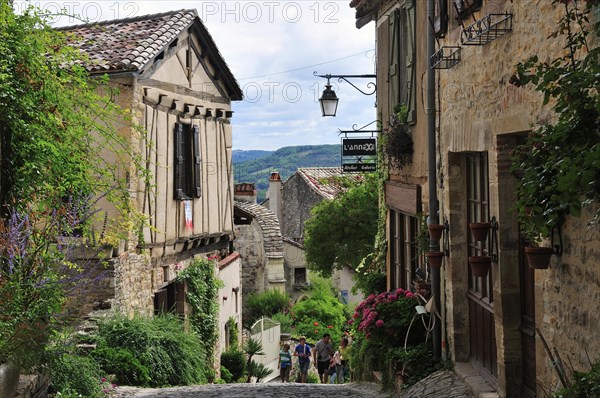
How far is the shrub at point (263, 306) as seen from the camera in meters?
26.4

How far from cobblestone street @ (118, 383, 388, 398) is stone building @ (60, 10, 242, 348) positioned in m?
2.04

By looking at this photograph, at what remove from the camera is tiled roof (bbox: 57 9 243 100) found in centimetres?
1170

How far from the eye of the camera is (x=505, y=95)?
231 inches

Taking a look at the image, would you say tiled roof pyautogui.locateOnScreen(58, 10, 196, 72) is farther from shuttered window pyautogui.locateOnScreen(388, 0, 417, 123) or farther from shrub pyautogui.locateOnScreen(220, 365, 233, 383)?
shrub pyautogui.locateOnScreen(220, 365, 233, 383)

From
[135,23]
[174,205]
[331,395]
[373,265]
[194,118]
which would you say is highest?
[135,23]

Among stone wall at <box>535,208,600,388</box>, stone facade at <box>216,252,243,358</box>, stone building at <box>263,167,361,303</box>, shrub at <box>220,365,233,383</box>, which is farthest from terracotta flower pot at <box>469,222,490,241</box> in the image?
stone building at <box>263,167,361,303</box>

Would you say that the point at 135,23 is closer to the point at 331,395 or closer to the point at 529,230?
the point at 331,395

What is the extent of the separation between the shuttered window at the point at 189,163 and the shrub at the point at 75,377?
6027 mm

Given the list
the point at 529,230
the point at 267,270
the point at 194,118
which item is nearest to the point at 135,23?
the point at 194,118

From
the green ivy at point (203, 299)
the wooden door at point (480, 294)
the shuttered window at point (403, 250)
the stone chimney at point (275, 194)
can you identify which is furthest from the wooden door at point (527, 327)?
the stone chimney at point (275, 194)

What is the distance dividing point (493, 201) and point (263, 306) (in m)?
20.6

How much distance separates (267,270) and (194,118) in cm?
1397

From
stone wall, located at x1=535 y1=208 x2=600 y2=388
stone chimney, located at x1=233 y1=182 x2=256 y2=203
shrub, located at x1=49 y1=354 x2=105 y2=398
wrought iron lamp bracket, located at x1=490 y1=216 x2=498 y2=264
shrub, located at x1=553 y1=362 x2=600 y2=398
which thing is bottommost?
→ shrub, located at x1=49 y1=354 x2=105 y2=398

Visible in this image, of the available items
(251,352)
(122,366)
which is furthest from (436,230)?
(251,352)
